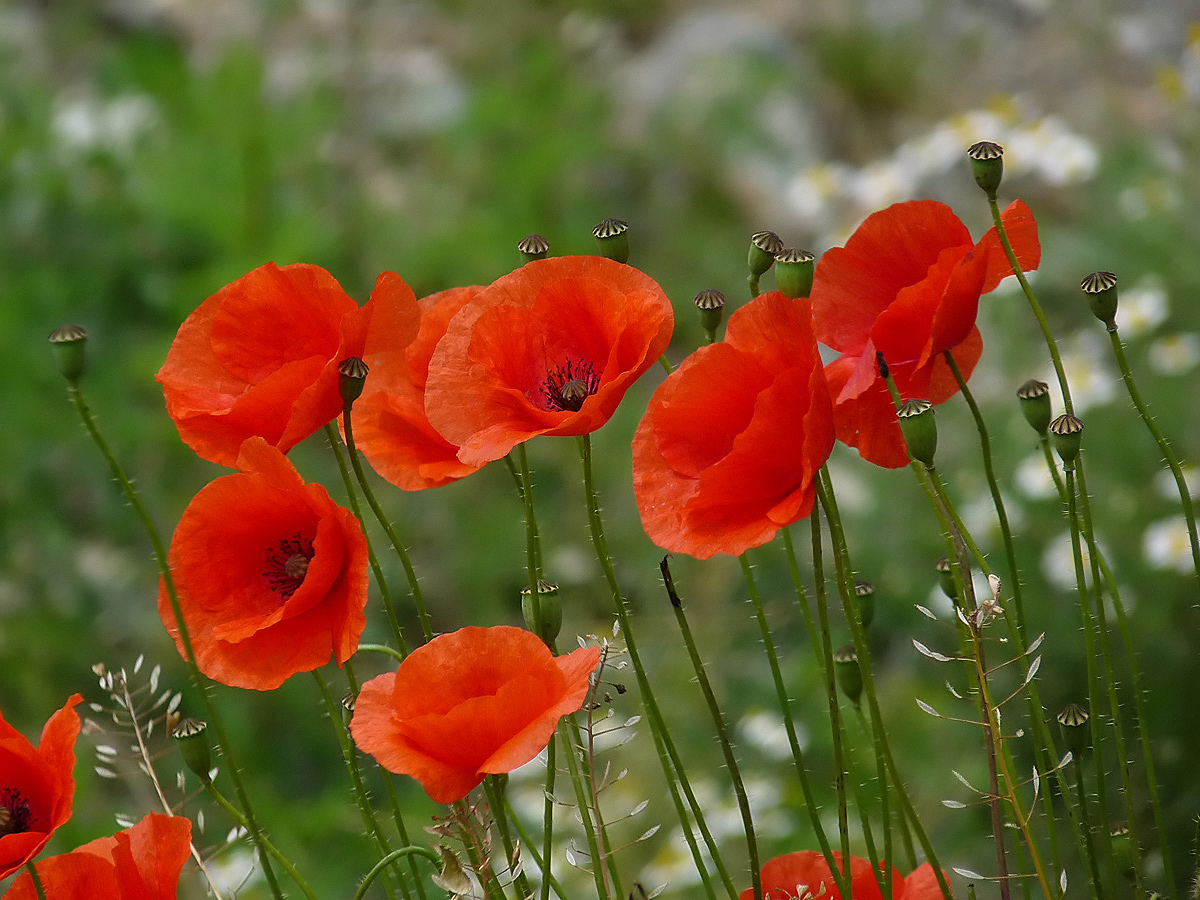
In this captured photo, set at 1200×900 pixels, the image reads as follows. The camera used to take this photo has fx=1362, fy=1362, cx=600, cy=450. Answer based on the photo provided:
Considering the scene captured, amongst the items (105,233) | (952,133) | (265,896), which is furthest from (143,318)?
(952,133)

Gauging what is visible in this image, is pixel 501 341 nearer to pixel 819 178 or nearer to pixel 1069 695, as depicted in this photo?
pixel 1069 695

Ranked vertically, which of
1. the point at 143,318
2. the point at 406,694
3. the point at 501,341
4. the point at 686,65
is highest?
the point at 686,65

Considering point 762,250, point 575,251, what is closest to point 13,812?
point 762,250

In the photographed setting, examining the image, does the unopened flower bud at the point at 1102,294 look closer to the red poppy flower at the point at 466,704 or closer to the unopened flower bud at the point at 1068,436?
the unopened flower bud at the point at 1068,436

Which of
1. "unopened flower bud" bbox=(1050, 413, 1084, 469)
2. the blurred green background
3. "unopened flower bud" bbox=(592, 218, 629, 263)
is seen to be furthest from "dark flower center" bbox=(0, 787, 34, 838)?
the blurred green background

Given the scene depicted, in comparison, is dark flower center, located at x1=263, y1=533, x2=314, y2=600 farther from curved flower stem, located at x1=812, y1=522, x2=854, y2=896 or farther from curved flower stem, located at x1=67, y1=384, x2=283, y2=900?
curved flower stem, located at x1=812, y1=522, x2=854, y2=896

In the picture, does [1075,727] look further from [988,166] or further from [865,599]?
[988,166]
